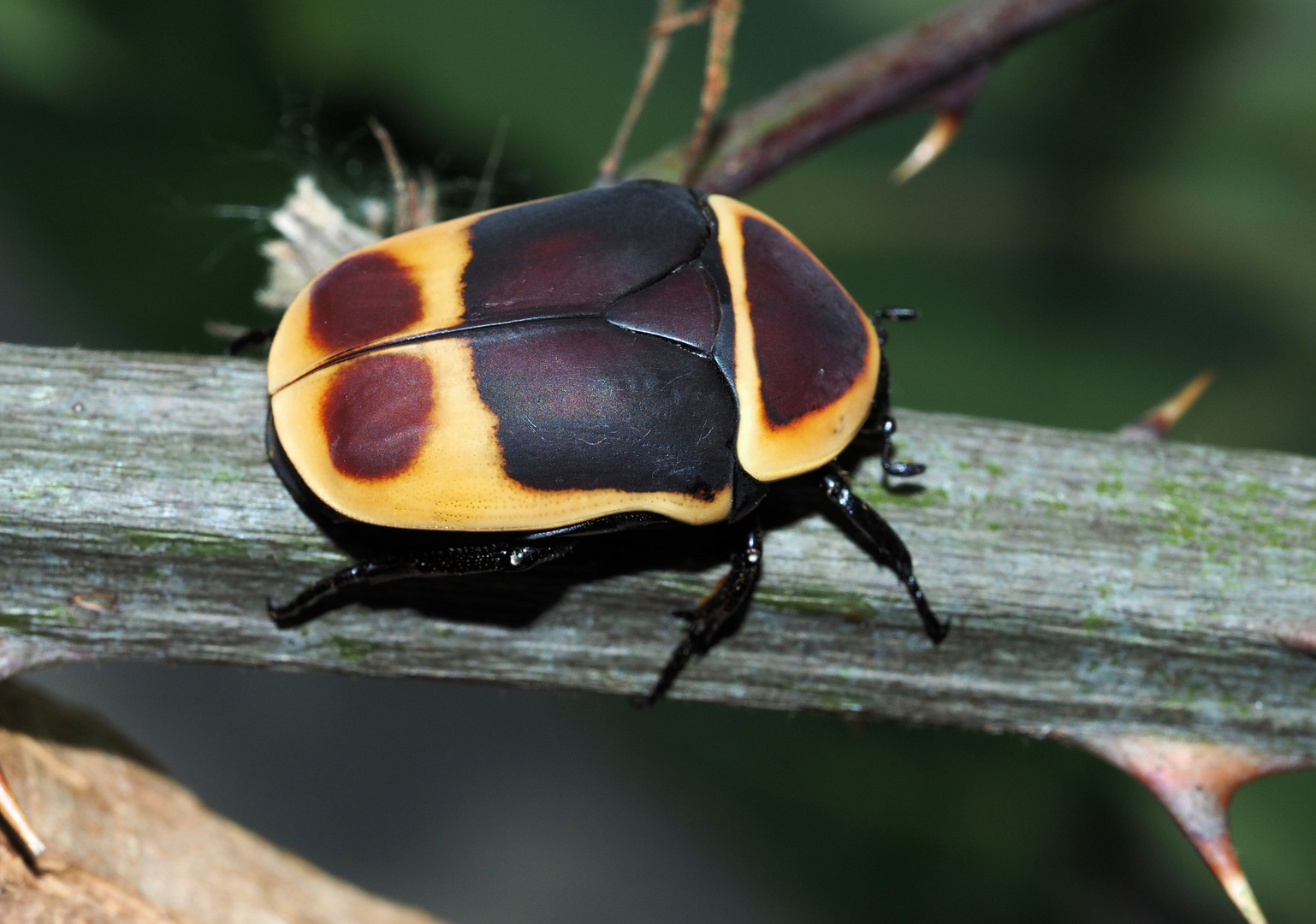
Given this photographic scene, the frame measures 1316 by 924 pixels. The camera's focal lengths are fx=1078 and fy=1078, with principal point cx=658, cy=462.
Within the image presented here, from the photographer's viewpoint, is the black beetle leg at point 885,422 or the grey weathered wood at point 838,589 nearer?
the grey weathered wood at point 838,589

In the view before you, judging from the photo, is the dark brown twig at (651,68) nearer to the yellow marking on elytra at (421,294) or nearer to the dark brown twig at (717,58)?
the dark brown twig at (717,58)

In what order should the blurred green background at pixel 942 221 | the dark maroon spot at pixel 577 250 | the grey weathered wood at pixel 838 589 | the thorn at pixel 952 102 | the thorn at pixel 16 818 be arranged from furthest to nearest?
the blurred green background at pixel 942 221 < the thorn at pixel 952 102 < the dark maroon spot at pixel 577 250 < the grey weathered wood at pixel 838 589 < the thorn at pixel 16 818

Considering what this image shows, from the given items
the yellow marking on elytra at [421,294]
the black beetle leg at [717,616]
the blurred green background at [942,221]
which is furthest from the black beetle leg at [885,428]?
the blurred green background at [942,221]

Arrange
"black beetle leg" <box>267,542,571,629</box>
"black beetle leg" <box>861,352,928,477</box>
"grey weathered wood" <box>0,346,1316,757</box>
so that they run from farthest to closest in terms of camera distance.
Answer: "black beetle leg" <box>861,352,928,477</box> → "black beetle leg" <box>267,542,571,629</box> → "grey weathered wood" <box>0,346,1316,757</box>

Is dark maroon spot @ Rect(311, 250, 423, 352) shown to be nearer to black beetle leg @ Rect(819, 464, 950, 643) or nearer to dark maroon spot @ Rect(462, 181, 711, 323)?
dark maroon spot @ Rect(462, 181, 711, 323)

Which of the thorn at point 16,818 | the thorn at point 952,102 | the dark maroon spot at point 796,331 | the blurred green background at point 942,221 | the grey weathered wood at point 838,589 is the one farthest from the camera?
the blurred green background at point 942,221

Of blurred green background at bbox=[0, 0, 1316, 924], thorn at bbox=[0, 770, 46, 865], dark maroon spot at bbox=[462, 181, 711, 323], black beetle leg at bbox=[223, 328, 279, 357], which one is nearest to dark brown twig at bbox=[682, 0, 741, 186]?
dark maroon spot at bbox=[462, 181, 711, 323]

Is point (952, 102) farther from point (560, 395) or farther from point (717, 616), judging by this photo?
point (717, 616)
